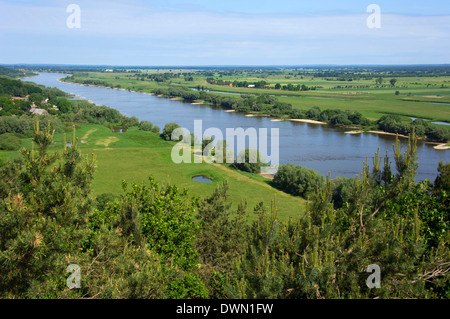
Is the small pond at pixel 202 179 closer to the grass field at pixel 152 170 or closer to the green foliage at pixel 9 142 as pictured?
the grass field at pixel 152 170

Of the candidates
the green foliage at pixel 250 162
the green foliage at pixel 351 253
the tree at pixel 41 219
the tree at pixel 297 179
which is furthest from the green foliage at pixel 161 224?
the green foliage at pixel 250 162

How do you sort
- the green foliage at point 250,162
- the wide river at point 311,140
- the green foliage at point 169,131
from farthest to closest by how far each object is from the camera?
the green foliage at point 169,131 → the wide river at point 311,140 → the green foliage at point 250,162

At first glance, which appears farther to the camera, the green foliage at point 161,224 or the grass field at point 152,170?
the grass field at point 152,170

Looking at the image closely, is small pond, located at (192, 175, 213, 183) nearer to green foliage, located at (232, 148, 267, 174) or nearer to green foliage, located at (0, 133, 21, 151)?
green foliage, located at (232, 148, 267, 174)

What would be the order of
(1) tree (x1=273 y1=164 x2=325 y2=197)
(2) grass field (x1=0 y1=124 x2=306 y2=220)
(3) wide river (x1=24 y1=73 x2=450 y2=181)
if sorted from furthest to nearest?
(3) wide river (x1=24 y1=73 x2=450 y2=181) → (1) tree (x1=273 y1=164 x2=325 y2=197) → (2) grass field (x1=0 y1=124 x2=306 y2=220)

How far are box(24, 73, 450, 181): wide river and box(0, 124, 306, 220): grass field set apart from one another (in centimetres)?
629

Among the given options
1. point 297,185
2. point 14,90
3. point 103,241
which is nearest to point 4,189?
point 103,241

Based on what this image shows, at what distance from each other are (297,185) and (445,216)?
2100cm

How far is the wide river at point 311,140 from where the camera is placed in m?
37.0

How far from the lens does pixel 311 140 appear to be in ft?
160

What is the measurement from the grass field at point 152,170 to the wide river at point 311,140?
629 cm

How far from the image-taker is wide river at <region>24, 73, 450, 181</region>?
121ft
